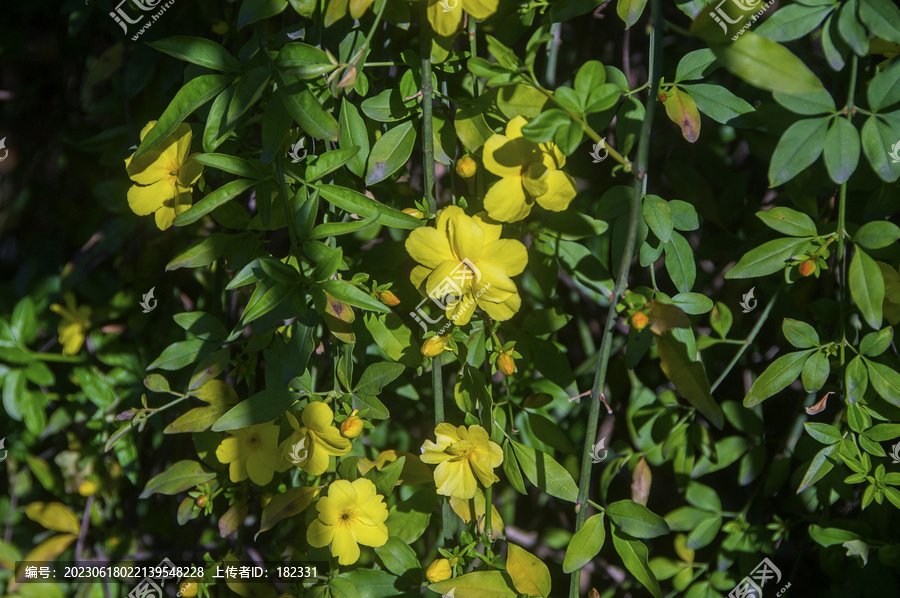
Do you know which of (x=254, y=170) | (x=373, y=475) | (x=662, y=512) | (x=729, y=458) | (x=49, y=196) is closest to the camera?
(x=254, y=170)

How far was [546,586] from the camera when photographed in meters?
0.85

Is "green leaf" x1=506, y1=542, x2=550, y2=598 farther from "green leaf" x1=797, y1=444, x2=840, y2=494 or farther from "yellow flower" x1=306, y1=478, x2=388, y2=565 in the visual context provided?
"green leaf" x1=797, y1=444, x2=840, y2=494

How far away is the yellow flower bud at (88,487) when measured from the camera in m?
1.30

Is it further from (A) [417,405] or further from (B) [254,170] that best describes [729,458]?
(B) [254,170]

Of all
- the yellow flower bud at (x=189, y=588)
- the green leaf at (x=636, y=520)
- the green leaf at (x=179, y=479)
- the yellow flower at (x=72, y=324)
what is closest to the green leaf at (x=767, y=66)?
the green leaf at (x=636, y=520)

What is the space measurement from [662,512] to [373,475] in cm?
78

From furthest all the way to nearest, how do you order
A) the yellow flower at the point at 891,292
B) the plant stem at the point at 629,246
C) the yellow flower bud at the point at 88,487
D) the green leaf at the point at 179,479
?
1. the yellow flower bud at the point at 88,487
2. the green leaf at the point at 179,479
3. the yellow flower at the point at 891,292
4. the plant stem at the point at 629,246

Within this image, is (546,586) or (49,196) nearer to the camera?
(546,586)

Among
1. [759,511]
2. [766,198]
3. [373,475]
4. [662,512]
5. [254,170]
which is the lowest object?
[662,512]

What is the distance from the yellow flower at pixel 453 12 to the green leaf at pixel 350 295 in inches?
12.9

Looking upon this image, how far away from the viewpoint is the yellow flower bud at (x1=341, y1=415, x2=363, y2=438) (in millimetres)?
822

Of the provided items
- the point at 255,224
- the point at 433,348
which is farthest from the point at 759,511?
the point at 255,224

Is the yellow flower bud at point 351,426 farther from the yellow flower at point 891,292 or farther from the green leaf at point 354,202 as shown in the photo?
the yellow flower at point 891,292

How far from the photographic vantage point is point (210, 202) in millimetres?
730
